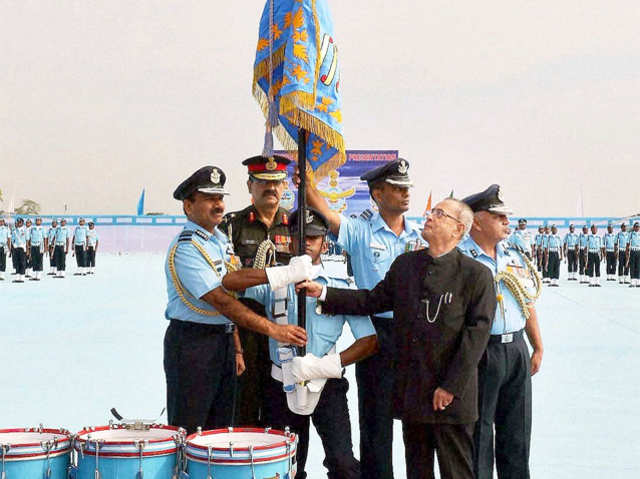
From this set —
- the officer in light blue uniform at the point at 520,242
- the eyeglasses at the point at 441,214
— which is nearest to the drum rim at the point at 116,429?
the eyeglasses at the point at 441,214

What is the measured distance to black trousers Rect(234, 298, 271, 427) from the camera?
407 cm

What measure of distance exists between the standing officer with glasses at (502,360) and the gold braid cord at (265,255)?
3.47ft

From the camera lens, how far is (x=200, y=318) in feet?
11.7

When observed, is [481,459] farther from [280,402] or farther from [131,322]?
[131,322]

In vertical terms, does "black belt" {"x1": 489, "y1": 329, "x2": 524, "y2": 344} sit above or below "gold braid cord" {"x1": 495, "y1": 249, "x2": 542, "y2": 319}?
below

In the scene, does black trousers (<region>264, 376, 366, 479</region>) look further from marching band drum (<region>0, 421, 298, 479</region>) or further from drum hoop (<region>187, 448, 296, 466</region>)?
drum hoop (<region>187, 448, 296, 466</region>)

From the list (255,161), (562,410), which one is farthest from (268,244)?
(562,410)

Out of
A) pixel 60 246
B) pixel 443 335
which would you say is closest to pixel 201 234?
pixel 443 335

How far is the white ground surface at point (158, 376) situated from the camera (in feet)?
16.2

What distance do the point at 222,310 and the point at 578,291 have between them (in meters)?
15.8

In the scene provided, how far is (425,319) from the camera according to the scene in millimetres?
3139

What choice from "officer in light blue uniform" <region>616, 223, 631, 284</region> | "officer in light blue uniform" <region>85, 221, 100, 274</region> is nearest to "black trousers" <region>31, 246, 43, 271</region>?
"officer in light blue uniform" <region>85, 221, 100, 274</region>

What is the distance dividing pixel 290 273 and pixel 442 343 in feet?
2.32

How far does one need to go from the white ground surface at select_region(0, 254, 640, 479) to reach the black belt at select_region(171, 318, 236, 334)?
4.26ft
